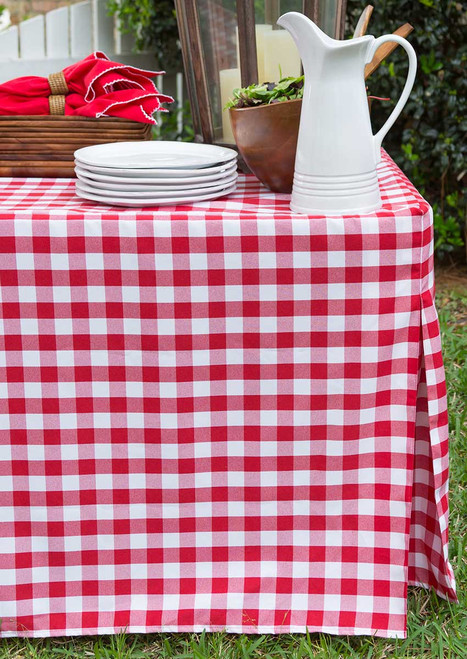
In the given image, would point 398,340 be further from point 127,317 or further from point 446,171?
point 446,171

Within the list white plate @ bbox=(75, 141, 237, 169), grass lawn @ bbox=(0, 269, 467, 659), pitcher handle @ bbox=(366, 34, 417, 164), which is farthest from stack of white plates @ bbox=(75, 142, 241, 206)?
grass lawn @ bbox=(0, 269, 467, 659)

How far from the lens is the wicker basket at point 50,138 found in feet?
4.63

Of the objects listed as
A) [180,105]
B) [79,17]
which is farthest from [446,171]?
[79,17]

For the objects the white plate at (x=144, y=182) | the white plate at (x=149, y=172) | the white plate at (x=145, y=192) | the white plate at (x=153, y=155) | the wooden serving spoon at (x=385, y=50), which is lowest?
the white plate at (x=145, y=192)

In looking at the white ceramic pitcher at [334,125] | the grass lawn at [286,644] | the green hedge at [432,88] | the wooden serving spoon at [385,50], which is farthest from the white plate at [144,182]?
the green hedge at [432,88]

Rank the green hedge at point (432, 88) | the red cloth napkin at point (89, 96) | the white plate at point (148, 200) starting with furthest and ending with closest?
1. the green hedge at point (432, 88)
2. the red cloth napkin at point (89, 96)
3. the white plate at point (148, 200)

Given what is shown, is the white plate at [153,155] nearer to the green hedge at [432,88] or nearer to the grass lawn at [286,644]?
the grass lawn at [286,644]

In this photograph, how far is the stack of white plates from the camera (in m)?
1.19

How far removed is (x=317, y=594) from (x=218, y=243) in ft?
1.89

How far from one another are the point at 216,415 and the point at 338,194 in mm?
369

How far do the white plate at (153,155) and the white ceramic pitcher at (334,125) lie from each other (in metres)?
0.18

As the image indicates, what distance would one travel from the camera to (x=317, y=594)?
1261 millimetres

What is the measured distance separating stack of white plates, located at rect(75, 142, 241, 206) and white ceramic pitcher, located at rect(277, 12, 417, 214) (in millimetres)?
157

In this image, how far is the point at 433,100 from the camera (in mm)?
2867
